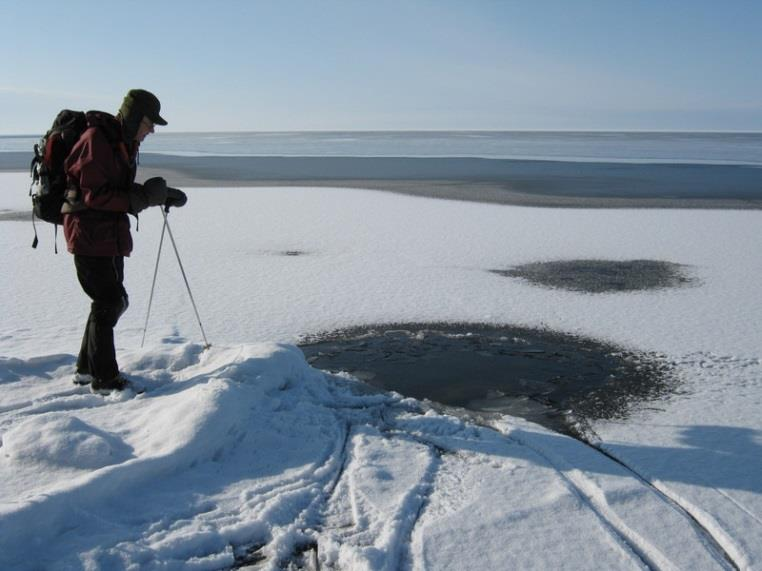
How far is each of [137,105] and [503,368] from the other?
11.0ft

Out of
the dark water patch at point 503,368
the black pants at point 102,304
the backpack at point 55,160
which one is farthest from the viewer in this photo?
the dark water patch at point 503,368

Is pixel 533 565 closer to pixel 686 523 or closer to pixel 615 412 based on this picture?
pixel 686 523

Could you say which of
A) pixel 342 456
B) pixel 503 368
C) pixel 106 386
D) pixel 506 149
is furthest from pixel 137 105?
pixel 506 149

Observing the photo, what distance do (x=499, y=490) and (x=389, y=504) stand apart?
0.58 meters

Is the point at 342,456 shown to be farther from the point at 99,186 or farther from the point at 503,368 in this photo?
the point at 503,368

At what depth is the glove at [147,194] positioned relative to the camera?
3.97m

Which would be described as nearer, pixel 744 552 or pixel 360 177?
pixel 744 552

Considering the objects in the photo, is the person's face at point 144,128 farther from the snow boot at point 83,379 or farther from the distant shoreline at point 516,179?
the distant shoreline at point 516,179

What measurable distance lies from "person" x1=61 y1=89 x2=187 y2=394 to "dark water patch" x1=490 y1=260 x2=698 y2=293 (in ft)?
18.0

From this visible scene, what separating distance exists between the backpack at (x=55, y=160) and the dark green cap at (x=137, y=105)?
24 cm

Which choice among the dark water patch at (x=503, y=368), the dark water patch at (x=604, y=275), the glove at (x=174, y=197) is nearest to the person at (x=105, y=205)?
the glove at (x=174, y=197)

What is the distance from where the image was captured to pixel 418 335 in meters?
6.28

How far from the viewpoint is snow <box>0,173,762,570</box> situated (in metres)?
2.88

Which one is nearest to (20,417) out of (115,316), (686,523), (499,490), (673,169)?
(115,316)
